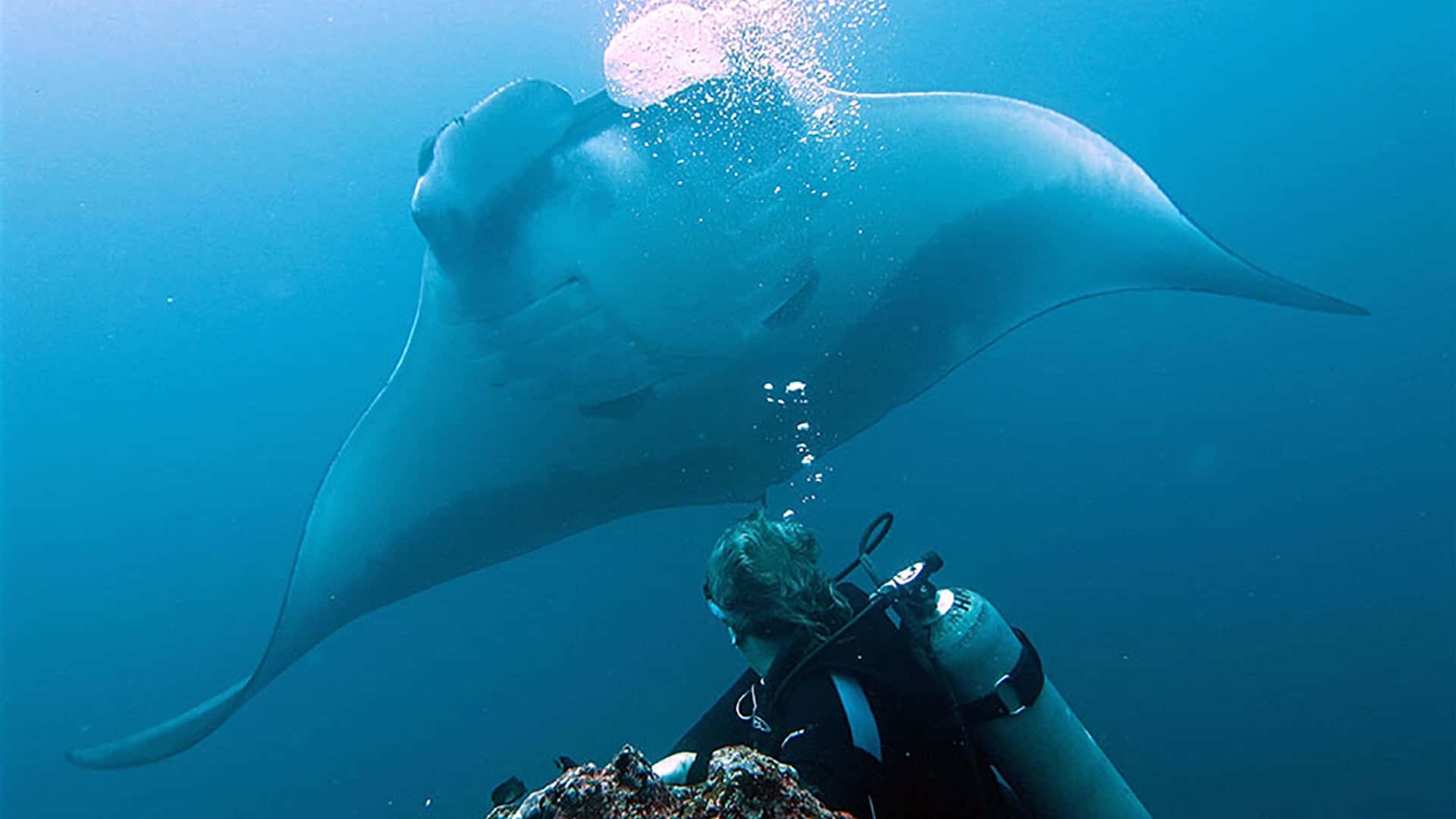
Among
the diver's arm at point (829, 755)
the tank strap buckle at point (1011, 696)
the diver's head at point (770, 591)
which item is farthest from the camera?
the tank strap buckle at point (1011, 696)

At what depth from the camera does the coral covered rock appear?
644mm

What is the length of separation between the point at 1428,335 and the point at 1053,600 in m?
18.3

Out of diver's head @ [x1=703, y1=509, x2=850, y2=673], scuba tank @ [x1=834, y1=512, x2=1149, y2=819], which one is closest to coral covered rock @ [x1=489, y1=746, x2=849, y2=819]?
diver's head @ [x1=703, y1=509, x2=850, y2=673]

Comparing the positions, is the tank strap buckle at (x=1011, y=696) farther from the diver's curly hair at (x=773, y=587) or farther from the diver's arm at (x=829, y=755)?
the diver's arm at (x=829, y=755)

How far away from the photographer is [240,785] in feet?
84.9

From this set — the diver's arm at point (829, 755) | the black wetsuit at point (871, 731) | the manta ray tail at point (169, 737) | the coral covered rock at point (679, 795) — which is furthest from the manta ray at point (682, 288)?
the coral covered rock at point (679, 795)

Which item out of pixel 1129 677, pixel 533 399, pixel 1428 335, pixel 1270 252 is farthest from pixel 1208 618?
pixel 533 399

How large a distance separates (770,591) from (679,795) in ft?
3.44

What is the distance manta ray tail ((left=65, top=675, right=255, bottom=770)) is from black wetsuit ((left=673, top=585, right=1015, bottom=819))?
8.39ft

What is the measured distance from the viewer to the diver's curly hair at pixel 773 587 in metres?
1.73

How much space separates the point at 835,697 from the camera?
1.43 m

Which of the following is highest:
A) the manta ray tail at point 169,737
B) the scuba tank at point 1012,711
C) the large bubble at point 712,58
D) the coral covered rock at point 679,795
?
the large bubble at point 712,58

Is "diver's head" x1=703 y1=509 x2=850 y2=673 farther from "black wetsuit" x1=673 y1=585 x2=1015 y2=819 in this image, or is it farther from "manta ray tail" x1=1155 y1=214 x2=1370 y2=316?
"manta ray tail" x1=1155 y1=214 x2=1370 y2=316

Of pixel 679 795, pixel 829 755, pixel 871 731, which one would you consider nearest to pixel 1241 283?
pixel 871 731
